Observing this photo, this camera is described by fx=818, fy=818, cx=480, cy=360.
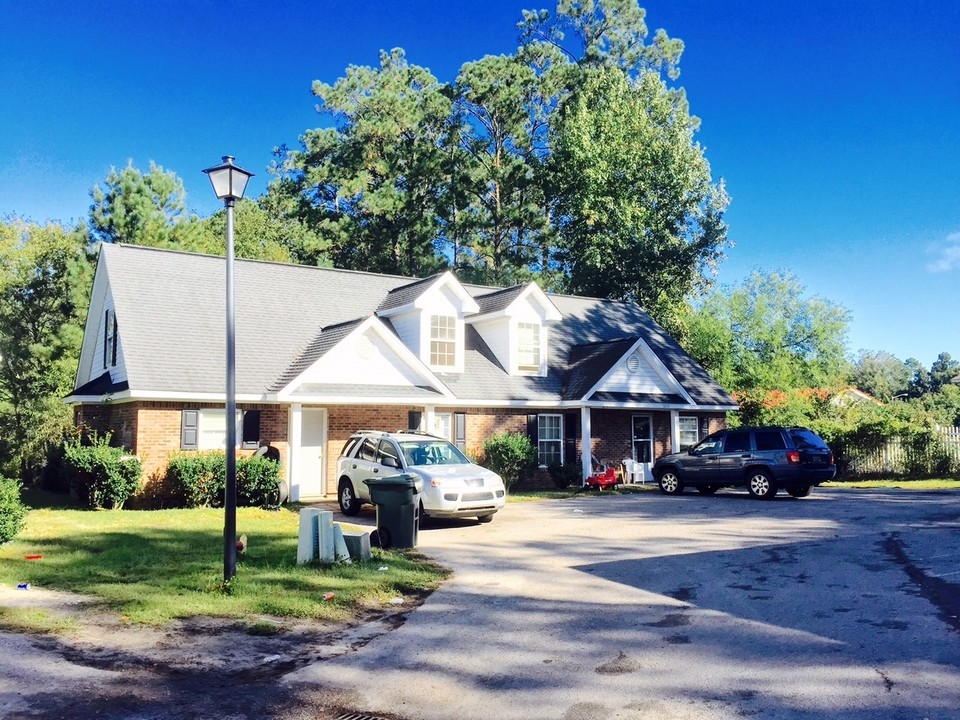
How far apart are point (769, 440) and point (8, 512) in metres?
16.4

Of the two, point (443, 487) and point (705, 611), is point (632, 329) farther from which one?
point (705, 611)

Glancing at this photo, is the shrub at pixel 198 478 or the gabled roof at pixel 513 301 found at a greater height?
the gabled roof at pixel 513 301

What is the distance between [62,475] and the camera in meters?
22.9

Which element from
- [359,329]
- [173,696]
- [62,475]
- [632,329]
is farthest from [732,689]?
[632,329]

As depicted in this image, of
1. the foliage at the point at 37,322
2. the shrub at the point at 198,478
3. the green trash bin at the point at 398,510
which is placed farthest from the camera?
the foliage at the point at 37,322

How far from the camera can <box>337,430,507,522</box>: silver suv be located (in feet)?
49.0

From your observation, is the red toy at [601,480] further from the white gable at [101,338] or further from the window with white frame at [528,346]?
the white gable at [101,338]

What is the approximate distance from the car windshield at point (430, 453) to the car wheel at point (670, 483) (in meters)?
8.25

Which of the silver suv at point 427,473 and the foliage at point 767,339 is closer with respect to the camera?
the silver suv at point 427,473

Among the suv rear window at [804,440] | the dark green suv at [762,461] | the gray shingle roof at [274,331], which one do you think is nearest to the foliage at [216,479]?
the gray shingle roof at [274,331]

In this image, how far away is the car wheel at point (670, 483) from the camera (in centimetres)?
2252

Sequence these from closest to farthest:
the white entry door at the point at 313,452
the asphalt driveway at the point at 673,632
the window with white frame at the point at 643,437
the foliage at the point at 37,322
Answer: the asphalt driveway at the point at 673,632, the white entry door at the point at 313,452, the window with white frame at the point at 643,437, the foliage at the point at 37,322

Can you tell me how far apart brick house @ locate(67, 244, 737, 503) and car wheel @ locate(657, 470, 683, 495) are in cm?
274

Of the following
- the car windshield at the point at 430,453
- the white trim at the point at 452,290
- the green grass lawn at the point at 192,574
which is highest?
the white trim at the point at 452,290
